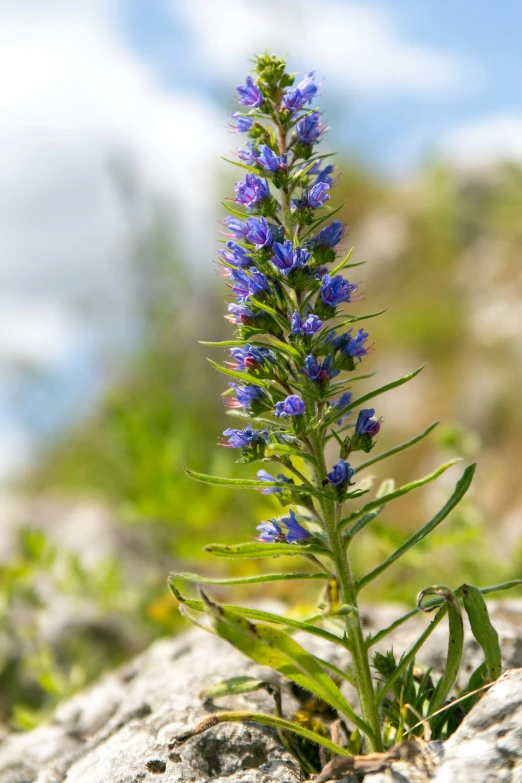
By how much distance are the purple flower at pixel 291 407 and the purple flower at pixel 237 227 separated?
0.66 meters

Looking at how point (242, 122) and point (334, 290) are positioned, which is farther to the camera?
point (242, 122)

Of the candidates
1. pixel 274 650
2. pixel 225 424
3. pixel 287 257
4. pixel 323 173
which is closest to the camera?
pixel 274 650

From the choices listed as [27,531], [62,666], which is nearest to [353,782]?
[27,531]

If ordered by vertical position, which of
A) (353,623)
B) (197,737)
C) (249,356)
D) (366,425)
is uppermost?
(249,356)

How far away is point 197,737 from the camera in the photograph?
2.90 meters

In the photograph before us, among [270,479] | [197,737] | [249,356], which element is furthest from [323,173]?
[197,737]

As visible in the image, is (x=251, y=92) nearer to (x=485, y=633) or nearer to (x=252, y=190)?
(x=252, y=190)

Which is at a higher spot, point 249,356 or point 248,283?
point 248,283

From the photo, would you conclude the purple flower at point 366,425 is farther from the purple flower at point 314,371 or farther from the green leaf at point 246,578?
the green leaf at point 246,578

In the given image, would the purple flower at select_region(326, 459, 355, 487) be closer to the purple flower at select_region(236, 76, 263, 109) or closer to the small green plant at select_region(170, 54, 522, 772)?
the small green plant at select_region(170, 54, 522, 772)

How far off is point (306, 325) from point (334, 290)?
18 centimetres

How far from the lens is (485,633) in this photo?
8.32ft

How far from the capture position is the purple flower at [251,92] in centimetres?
279

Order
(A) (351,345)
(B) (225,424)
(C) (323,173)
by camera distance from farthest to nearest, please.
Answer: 1. (B) (225,424)
2. (C) (323,173)
3. (A) (351,345)
